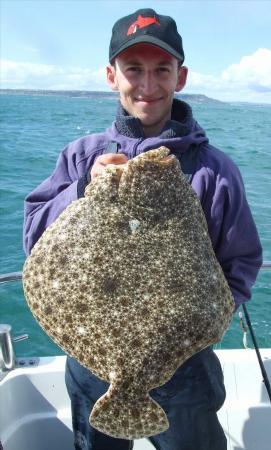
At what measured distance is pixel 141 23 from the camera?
8.78 feet

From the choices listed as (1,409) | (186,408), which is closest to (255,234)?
(186,408)

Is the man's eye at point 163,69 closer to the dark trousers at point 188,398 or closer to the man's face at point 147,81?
the man's face at point 147,81

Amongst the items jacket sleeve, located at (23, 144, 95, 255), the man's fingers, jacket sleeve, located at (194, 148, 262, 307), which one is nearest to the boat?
jacket sleeve, located at (194, 148, 262, 307)

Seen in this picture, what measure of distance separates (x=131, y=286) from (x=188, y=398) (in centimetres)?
92

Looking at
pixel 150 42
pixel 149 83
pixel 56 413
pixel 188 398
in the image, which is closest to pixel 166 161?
pixel 149 83

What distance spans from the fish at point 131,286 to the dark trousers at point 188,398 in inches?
18.6

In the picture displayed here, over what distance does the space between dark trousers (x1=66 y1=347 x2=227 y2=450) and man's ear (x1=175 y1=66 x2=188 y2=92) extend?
1580 mm

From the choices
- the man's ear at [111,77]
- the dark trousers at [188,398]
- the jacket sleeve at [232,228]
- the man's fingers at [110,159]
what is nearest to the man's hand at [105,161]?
the man's fingers at [110,159]

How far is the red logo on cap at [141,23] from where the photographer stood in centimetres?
265

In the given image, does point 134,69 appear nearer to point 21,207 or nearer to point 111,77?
point 111,77

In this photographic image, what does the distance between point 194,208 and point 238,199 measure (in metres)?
0.44

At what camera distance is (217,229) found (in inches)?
106

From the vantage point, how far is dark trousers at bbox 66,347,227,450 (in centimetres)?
269

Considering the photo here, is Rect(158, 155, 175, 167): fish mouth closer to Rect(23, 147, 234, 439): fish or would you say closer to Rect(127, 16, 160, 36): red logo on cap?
Rect(23, 147, 234, 439): fish
